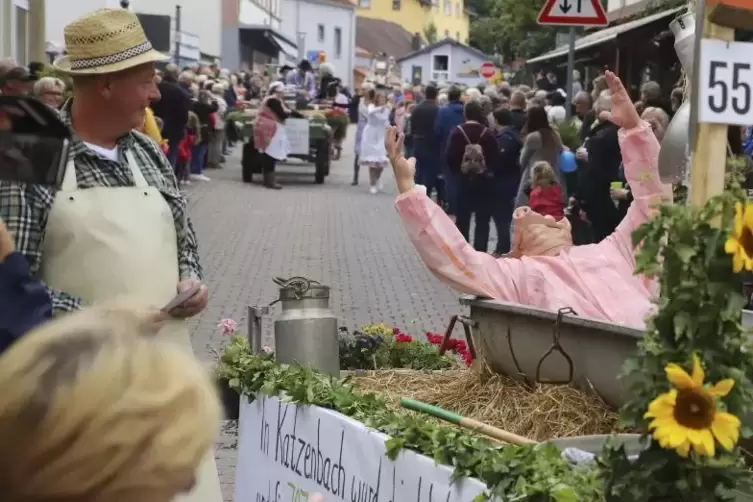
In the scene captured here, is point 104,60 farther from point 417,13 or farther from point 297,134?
point 417,13

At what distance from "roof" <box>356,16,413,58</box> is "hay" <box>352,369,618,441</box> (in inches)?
4097

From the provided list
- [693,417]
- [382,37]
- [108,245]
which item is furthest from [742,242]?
[382,37]

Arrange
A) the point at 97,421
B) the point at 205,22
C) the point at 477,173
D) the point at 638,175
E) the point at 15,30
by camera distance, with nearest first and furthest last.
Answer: the point at 97,421
the point at 638,175
the point at 477,173
the point at 15,30
the point at 205,22

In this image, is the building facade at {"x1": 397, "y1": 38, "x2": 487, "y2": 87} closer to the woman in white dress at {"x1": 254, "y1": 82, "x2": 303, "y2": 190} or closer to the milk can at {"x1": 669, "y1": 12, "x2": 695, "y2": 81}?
the woman in white dress at {"x1": 254, "y1": 82, "x2": 303, "y2": 190}

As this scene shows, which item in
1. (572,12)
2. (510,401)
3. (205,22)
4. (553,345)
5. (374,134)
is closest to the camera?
(553,345)

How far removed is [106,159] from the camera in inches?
142

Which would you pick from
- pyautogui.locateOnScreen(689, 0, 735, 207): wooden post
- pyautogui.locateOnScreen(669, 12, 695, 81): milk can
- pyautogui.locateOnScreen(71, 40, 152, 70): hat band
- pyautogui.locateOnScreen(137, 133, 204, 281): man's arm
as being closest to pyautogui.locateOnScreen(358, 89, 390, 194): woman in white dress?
pyautogui.locateOnScreen(669, 12, 695, 81): milk can

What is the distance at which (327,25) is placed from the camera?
93.2 meters

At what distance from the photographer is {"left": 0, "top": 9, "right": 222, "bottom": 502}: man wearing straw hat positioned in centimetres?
343

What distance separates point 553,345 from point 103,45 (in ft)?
5.67

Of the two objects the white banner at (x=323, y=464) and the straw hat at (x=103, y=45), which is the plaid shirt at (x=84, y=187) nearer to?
the straw hat at (x=103, y=45)

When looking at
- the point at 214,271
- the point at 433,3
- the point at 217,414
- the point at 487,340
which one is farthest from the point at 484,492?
the point at 433,3

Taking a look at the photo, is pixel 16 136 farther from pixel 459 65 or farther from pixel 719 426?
pixel 459 65

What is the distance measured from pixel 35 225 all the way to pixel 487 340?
1.89 meters
